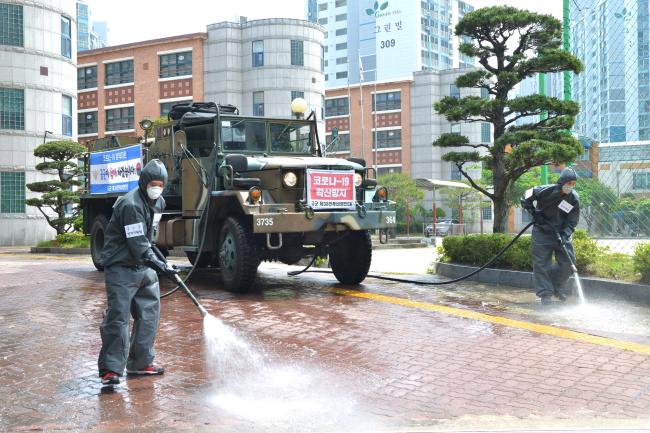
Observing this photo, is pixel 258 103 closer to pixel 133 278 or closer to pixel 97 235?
pixel 97 235

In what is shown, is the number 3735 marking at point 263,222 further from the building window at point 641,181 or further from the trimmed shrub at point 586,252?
the building window at point 641,181

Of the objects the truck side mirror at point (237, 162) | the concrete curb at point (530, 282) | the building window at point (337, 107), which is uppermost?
the building window at point (337, 107)

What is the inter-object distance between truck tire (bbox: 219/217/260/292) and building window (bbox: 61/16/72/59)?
27.6 m

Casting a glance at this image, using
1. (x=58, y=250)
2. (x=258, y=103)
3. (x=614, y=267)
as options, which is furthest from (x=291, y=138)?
(x=258, y=103)

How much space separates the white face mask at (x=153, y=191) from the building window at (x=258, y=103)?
42.8m

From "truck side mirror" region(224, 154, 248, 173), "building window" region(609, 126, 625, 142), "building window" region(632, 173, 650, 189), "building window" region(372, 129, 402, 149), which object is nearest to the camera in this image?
"truck side mirror" region(224, 154, 248, 173)

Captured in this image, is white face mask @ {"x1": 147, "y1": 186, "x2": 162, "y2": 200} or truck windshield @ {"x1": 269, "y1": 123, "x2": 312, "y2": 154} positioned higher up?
truck windshield @ {"x1": 269, "y1": 123, "x2": 312, "y2": 154}

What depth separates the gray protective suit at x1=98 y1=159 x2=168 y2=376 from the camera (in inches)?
206

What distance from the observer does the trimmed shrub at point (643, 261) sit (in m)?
8.91

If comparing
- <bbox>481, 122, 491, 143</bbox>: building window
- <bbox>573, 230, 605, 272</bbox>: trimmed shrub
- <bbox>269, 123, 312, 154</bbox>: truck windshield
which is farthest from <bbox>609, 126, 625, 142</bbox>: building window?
<bbox>481, 122, 491, 143</bbox>: building window

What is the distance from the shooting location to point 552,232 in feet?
29.8

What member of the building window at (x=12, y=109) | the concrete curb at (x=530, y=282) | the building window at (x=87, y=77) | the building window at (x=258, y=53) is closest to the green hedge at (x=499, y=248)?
the concrete curb at (x=530, y=282)

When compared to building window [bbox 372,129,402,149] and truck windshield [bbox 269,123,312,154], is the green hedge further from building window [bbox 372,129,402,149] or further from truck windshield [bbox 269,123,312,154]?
building window [bbox 372,129,402,149]

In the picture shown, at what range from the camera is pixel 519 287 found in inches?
419
